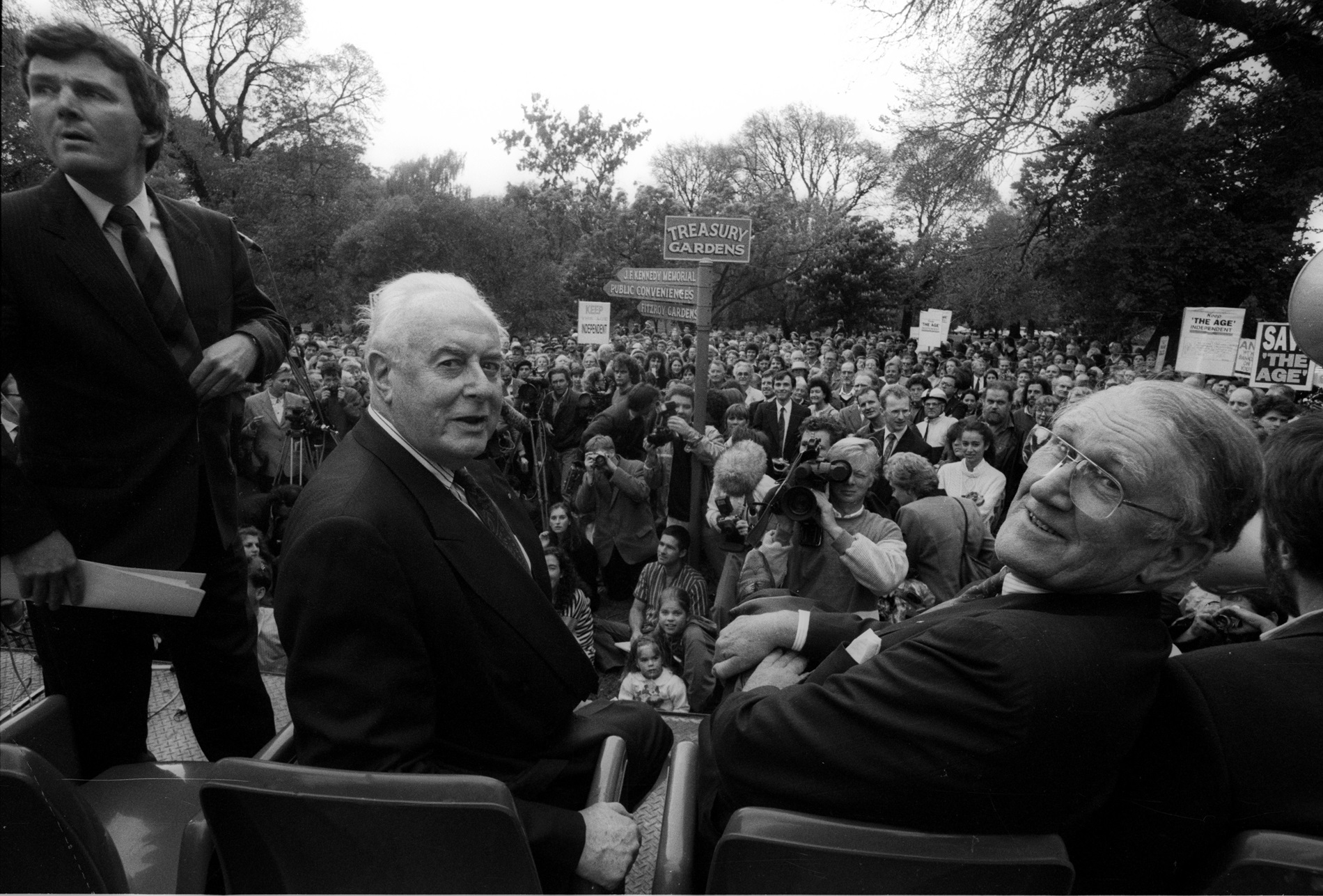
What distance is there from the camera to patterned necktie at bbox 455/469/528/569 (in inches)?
74.0

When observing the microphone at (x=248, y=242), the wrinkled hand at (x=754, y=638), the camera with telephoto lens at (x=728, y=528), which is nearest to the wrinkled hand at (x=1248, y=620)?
the wrinkled hand at (x=754, y=638)

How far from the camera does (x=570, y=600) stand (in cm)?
484

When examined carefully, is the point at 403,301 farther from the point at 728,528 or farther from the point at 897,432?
the point at 897,432

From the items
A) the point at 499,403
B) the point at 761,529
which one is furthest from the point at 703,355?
the point at 499,403

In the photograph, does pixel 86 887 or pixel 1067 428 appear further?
pixel 1067 428

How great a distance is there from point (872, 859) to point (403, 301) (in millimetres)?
1301

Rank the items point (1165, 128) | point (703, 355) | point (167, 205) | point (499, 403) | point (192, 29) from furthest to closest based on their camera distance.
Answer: point (1165, 128) → point (703, 355) → point (499, 403) → point (167, 205) → point (192, 29)

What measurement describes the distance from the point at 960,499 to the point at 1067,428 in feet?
8.54

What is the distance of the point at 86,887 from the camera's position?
1.22 metres

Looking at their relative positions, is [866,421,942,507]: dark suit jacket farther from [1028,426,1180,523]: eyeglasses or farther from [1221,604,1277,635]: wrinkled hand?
[1028,426,1180,523]: eyeglasses

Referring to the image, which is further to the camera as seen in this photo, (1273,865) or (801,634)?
(801,634)

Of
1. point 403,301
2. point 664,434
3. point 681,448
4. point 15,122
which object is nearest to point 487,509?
point 403,301

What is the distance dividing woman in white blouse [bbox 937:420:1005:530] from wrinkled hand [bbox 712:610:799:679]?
3582 mm

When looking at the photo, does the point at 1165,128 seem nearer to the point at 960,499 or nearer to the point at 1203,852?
the point at 960,499
